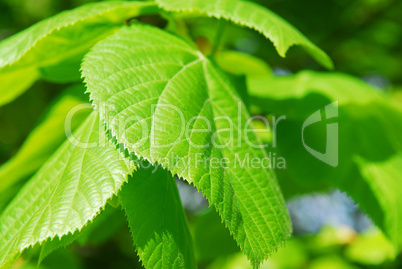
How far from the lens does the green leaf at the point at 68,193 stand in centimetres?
100

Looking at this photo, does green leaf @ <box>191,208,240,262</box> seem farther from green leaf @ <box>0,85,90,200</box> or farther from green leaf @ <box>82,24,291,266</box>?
green leaf @ <box>82,24,291,266</box>

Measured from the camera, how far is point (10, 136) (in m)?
2.98

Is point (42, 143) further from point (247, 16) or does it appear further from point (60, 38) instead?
point (247, 16)

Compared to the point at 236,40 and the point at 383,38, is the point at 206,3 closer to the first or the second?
the point at 236,40

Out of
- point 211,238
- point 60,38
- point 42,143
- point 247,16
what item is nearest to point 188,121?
point 247,16

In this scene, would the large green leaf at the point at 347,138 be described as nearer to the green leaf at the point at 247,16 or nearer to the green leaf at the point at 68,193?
the green leaf at the point at 247,16

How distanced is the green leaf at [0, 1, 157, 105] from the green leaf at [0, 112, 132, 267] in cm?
28

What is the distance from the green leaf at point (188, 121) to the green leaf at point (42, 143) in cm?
48

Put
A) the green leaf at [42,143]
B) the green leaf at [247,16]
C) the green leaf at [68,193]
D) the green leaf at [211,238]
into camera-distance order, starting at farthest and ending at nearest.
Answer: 1. the green leaf at [211,238]
2. the green leaf at [42,143]
3. the green leaf at [247,16]
4. the green leaf at [68,193]

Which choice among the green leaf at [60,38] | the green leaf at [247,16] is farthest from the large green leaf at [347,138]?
the green leaf at [60,38]

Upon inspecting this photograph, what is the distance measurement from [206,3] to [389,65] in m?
2.49

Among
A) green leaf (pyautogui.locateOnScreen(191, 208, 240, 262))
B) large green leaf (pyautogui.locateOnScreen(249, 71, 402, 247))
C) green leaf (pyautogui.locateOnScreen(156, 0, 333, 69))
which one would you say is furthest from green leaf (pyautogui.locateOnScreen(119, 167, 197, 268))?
green leaf (pyautogui.locateOnScreen(191, 208, 240, 262))

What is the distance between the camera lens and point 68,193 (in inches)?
41.3

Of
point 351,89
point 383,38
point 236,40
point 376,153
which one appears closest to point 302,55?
point 236,40
